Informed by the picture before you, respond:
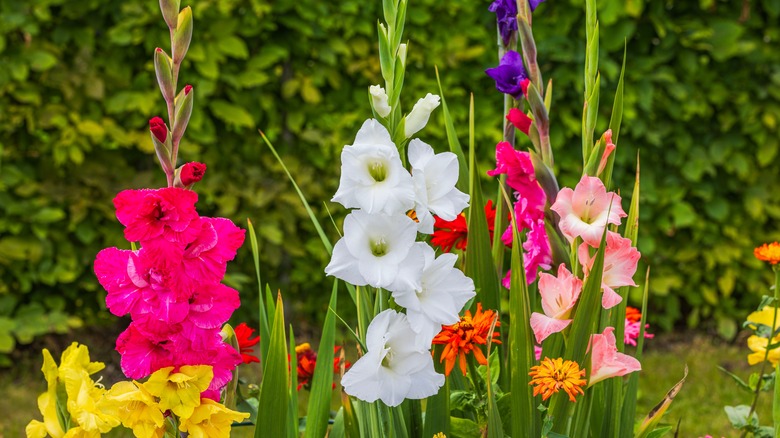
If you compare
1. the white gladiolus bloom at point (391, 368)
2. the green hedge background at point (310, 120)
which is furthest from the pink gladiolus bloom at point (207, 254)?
the green hedge background at point (310, 120)

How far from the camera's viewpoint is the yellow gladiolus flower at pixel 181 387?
4.12 ft

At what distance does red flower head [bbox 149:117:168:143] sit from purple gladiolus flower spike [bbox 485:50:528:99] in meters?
0.62

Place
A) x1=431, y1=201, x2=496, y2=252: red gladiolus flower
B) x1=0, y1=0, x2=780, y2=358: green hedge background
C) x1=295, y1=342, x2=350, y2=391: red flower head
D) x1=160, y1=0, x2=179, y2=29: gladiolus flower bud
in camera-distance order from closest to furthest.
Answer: x1=160, y1=0, x2=179, y2=29: gladiolus flower bud, x1=431, y1=201, x2=496, y2=252: red gladiolus flower, x1=295, y1=342, x2=350, y2=391: red flower head, x1=0, y1=0, x2=780, y2=358: green hedge background

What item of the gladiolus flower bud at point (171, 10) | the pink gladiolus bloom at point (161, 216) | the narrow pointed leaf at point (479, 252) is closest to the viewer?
the pink gladiolus bloom at point (161, 216)

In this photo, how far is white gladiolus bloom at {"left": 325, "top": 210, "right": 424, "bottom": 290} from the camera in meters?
1.24

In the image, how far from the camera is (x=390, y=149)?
1266 mm

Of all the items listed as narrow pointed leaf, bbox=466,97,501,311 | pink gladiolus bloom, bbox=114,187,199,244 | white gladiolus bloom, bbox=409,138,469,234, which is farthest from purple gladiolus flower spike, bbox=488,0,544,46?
pink gladiolus bloom, bbox=114,187,199,244

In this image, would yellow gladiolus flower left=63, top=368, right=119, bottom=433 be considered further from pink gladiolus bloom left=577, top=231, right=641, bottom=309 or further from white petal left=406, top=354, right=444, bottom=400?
pink gladiolus bloom left=577, top=231, right=641, bottom=309

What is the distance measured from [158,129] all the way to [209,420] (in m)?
0.43

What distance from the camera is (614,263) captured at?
147 centimetres

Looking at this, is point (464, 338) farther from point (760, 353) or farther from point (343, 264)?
point (760, 353)

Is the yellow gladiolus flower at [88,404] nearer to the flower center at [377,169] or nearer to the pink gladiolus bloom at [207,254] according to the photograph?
the pink gladiolus bloom at [207,254]

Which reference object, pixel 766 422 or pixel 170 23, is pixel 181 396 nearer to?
pixel 170 23

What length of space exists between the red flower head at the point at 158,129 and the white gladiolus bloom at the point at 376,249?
0.29 m
